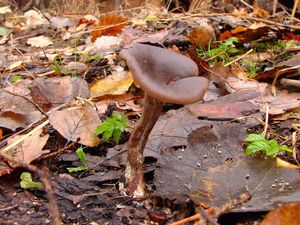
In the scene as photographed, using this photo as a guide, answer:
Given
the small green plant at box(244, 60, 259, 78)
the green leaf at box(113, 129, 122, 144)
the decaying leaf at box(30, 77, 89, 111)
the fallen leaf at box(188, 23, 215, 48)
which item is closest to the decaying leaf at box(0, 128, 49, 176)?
the green leaf at box(113, 129, 122, 144)

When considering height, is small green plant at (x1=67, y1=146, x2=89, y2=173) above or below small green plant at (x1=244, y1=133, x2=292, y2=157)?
below

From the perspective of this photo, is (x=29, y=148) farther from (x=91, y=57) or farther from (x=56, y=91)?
(x=91, y=57)

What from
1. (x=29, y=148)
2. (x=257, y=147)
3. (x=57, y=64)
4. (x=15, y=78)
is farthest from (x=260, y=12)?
(x=29, y=148)

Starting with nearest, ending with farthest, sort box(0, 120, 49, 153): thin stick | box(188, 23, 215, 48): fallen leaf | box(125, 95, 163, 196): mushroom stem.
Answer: box(125, 95, 163, 196): mushroom stem → box(0, 120, 49, 153): thin stick → box(188, 23, 215, 48): fallen leaf

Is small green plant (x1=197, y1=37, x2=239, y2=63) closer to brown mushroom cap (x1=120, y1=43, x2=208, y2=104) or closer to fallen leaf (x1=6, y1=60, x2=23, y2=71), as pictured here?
fallen leaf (x1=6, y1=60, x2=23, y2=71)

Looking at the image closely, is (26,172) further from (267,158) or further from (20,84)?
(20,84)

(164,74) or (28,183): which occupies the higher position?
(164,74)

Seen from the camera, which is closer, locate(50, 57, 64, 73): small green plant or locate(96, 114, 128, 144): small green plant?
locate(96, 114, 128, 144): small green plant

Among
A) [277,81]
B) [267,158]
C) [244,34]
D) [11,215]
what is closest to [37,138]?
[11,215]
